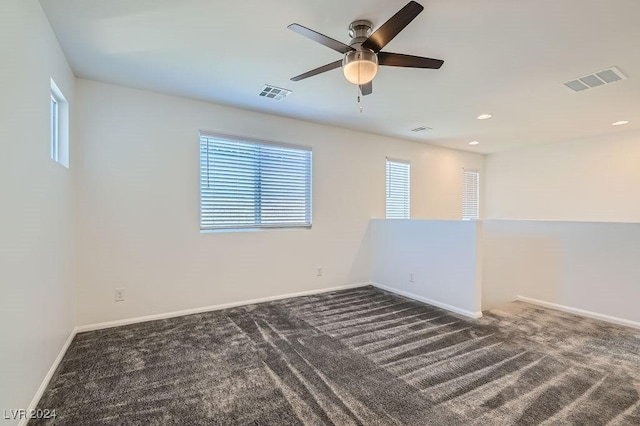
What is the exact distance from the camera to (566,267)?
3842mm

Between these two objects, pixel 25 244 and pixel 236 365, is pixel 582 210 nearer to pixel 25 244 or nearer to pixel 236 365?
pixel 236 365

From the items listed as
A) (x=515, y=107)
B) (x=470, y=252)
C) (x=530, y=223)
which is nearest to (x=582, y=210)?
(x=530, y=223)

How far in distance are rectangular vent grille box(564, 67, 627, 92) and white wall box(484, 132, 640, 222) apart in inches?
103

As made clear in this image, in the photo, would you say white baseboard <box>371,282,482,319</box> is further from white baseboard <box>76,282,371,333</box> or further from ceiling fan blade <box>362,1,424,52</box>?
ceiling fan blade <box>362,1,424,52</box>

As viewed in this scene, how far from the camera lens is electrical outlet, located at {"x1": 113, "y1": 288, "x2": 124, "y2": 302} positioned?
10.6ft

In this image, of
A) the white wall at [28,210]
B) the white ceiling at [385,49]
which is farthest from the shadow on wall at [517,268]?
the white wall at [28,210]

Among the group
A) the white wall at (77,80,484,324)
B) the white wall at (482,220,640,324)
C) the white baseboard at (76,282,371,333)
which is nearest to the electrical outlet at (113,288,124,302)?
the white wall at (77,80,484,324)

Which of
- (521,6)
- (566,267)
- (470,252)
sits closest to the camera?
(521,6)

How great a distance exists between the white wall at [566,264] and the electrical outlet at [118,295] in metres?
4.94

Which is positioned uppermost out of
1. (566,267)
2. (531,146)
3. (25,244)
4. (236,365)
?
(531,146)

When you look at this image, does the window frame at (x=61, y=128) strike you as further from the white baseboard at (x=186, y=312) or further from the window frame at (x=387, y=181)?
the window frame at (x=387, y=181)

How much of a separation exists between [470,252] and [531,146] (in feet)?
12.4

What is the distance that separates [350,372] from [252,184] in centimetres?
268

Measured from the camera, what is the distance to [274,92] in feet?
11.2
